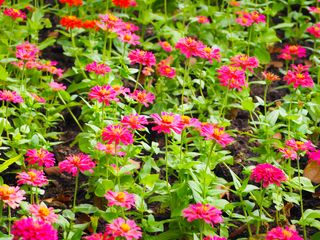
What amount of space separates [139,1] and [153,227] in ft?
6.21

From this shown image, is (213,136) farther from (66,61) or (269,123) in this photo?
(66,61)

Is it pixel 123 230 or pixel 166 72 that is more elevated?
pixel 166 72

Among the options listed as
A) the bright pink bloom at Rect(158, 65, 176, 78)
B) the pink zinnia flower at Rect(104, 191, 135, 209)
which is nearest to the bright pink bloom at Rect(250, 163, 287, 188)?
the pink zinnia flower at Rect(104, 191, 135, 209)

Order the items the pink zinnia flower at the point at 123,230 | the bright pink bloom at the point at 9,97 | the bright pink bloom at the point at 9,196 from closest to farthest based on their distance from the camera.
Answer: the pink zinnia flower at the point at 123,230
the bright pink bloom at the point at 9,196
the bright pink bloom at the point at 9,97

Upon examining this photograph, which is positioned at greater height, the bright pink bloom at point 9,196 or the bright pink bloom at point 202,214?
the bright pink bloom at point 9,196

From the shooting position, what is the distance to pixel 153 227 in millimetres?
2420

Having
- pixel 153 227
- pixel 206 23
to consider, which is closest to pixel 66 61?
pixel 206 23

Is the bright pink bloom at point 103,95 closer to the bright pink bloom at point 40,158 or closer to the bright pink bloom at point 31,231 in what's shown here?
the bright pink bloom at point 40,158

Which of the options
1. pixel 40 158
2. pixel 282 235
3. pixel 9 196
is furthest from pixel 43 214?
pixel 282 235

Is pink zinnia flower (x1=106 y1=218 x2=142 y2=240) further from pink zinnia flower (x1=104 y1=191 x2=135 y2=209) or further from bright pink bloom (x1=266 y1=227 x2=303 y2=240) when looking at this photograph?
bright pink bloom (x1=266 y1=227 x2=303 y2=240)

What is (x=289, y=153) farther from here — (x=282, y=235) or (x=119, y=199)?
(x=119, y=199)

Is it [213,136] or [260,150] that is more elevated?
[213,136]

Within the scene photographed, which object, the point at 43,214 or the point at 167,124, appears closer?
the point at 43,214

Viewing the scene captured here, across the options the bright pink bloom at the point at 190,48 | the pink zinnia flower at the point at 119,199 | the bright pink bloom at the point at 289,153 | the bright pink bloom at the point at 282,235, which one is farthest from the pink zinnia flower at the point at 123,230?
the bright pink bloom at the point at 190,48
